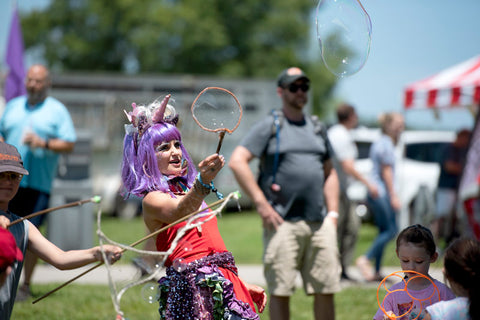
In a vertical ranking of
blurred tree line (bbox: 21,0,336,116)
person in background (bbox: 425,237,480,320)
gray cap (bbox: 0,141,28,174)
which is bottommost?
person in background (bbox: 425,237,480,320)

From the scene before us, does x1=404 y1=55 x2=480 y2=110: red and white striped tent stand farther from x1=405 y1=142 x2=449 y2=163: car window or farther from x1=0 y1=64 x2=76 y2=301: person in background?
x1=0 y1=64 x2=76 y2=301: person in background

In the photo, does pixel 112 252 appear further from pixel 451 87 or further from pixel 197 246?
pixel 451 87

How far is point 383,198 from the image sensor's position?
293 inches

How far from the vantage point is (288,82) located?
181 inches

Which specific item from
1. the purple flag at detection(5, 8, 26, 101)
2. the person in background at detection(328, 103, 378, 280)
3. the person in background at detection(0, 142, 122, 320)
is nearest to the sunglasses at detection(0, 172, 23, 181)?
the person in background at detection(0, 142, 122, 320)

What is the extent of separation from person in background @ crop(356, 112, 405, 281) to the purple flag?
4693 mm

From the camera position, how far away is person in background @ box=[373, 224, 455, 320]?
9.08 feet

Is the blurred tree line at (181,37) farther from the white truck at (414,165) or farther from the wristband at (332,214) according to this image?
the wristband at (332,214)

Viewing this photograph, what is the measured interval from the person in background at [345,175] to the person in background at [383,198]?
0.18 meters

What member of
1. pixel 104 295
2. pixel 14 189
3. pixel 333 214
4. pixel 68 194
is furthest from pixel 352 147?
pixel 14 189

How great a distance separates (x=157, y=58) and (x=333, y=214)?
30574mm

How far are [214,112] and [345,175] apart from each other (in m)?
4.08

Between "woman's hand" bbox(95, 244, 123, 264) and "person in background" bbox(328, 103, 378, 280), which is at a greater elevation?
"woman's hand" bbox(95, 244, 123, 264)

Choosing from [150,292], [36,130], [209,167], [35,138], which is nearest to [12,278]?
[150,292]
